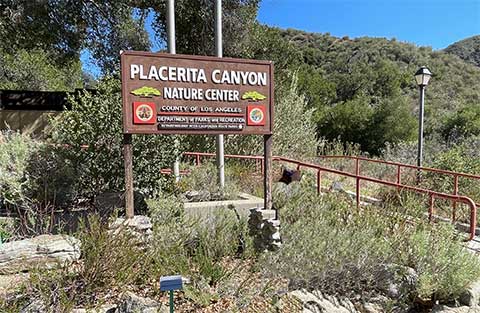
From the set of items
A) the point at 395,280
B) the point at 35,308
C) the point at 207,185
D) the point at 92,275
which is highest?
the point at 207,185

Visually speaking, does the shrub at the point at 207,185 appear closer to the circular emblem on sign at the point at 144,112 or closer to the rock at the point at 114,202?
the rock at the point at 114,202

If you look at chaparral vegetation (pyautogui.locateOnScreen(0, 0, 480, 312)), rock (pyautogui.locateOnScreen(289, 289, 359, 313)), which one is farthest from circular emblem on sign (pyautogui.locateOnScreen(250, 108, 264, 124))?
rock (pyautogui.locateOnScreen(289, 289, 359, 313))

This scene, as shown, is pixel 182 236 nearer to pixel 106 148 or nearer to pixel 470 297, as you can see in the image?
pixel 106 148

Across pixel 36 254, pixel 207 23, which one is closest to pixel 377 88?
pixel 207 23

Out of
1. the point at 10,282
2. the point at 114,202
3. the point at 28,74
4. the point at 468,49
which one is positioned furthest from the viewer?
the point at 468,49

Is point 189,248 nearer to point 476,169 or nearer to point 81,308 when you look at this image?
point 81,308

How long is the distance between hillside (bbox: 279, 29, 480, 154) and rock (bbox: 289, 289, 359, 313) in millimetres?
14718

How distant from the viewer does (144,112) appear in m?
4.50

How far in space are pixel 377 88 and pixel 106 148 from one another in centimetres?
2751

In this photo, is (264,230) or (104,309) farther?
(264,230)

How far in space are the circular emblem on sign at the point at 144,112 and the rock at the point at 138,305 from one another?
194 centimetres

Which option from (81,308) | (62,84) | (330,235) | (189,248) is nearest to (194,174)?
(189,248)

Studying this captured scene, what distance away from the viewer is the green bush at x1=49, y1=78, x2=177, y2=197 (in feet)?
18.1

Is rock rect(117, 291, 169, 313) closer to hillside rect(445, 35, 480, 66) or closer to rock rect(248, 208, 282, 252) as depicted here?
rock rect(248, 208, 282, 252)
